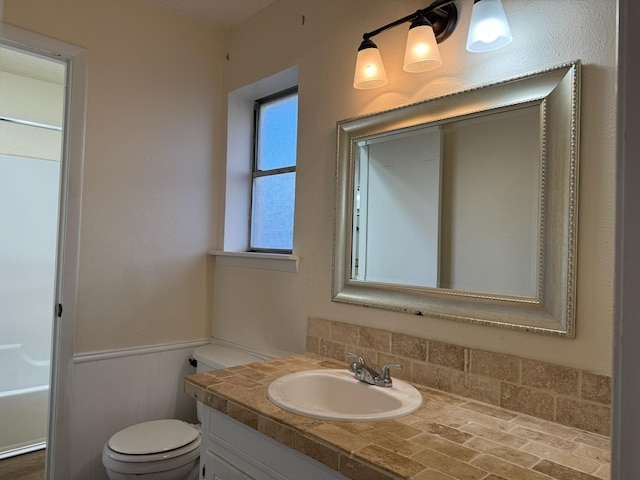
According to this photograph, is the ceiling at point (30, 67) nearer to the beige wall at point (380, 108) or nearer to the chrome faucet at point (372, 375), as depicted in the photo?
the beige wall at point (380, 108)

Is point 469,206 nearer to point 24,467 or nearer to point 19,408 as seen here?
point 24,467

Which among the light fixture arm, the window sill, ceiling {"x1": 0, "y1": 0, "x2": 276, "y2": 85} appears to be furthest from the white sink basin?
ceiling {"x1": 0, "y1": 0, "x2": 276, "y2": 85}

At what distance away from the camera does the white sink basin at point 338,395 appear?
1234 millimetres

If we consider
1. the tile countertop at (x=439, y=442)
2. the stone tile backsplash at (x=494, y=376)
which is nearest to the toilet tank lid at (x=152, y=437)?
the tile countertop at (x=439, y=442)

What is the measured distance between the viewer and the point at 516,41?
49.0 inches

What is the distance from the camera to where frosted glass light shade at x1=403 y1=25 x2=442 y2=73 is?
1.34m

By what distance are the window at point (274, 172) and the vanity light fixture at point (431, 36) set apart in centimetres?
70

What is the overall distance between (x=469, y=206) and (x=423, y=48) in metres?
0.51

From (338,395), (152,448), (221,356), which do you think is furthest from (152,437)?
(338,395)

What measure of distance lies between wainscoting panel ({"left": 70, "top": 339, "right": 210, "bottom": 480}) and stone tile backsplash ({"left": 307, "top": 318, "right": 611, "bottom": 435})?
3.34ft

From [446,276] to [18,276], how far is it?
3001mm

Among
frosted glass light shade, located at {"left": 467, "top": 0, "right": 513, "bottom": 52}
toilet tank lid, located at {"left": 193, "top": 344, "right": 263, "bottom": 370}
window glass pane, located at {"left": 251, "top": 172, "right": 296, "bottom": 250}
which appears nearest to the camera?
frosted glass light shade, located at {"left": 467, "top": 0, "right": 513, "bottom": 52}

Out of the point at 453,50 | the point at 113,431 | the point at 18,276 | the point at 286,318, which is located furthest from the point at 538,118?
the point at 18,276

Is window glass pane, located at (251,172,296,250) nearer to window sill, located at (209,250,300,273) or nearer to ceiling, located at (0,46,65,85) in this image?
window sill, located at (209,250,300,273)
